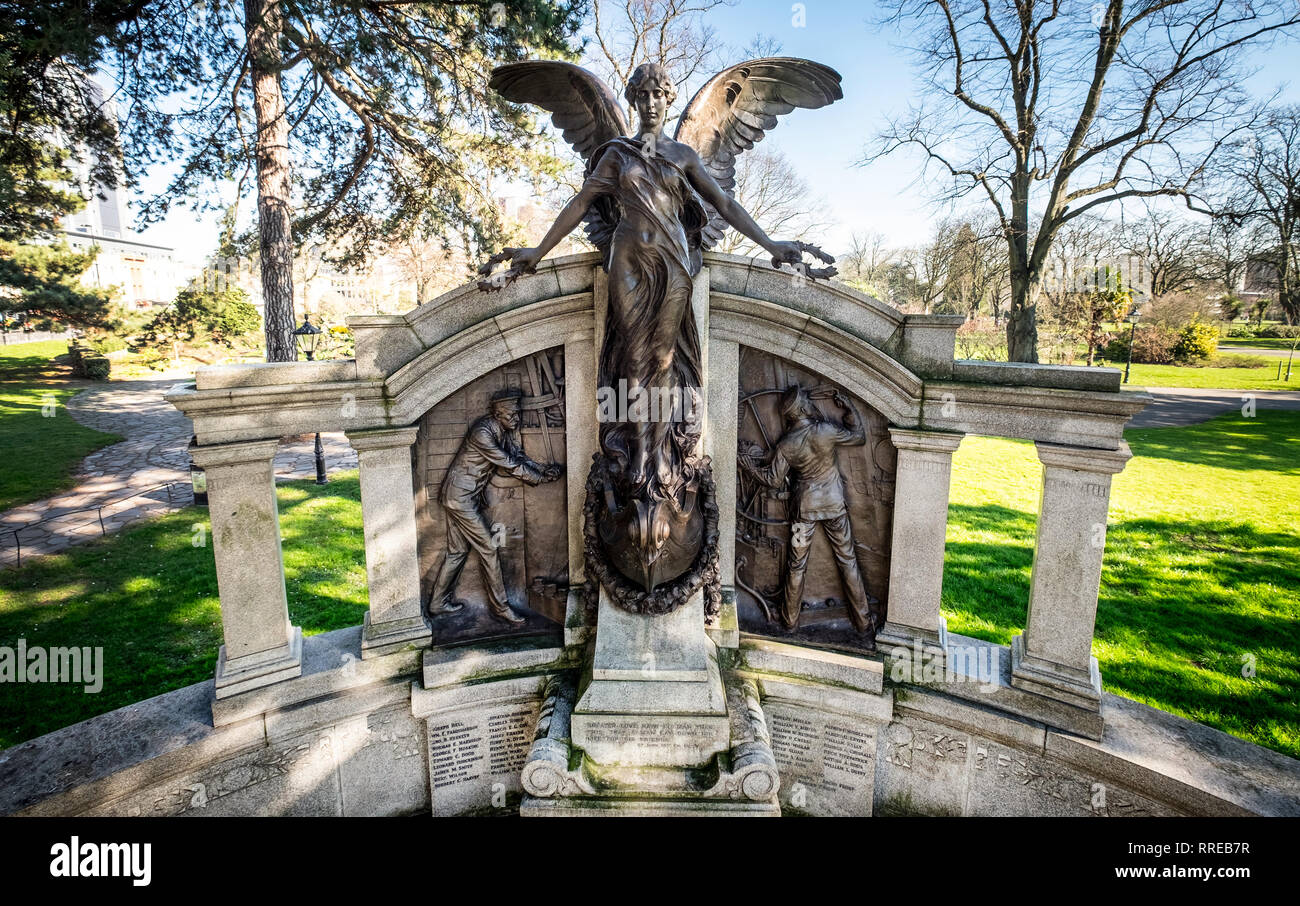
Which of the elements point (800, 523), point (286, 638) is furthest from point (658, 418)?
point (286, 638)

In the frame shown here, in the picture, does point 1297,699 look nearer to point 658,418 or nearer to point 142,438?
point 658,418

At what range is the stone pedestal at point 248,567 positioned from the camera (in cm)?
385

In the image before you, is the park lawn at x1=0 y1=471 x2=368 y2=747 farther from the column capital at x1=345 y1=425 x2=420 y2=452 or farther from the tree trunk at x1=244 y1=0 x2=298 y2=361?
the tree trunk at x1=244 y1=0 x2=298 y2=361

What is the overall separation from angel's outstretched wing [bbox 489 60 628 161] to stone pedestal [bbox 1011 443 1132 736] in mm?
3655

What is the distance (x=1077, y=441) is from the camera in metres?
3.86

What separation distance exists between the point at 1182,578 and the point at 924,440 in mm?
6778

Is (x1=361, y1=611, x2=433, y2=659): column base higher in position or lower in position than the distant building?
lower

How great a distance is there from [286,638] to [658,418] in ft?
9.86

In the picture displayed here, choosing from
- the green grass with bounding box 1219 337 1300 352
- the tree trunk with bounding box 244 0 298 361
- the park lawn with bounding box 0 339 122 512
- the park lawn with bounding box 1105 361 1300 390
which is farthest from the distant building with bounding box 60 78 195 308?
the green grass with bounding box 1219 337 1300 352

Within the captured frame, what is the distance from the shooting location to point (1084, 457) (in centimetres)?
382

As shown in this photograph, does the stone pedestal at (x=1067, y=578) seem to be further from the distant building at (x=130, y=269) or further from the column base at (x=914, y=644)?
the distant building at (x=130, y=269)

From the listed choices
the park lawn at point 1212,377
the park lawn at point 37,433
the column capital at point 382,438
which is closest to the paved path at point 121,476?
the park lawn at point 37,433

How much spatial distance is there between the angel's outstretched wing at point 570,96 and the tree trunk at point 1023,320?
1471 cm

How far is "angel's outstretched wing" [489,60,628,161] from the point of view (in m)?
4.08
